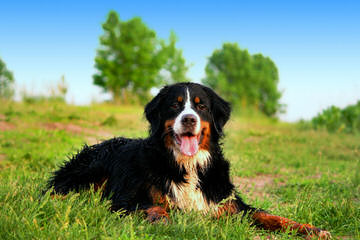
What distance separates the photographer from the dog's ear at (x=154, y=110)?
4.14m

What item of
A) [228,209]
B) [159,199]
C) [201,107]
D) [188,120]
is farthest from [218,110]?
[159,199]

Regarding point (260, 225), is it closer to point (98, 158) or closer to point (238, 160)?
→ point (98, 158)

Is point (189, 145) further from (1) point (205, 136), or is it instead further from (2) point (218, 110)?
(2) point (218, 110)

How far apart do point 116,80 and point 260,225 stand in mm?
35469

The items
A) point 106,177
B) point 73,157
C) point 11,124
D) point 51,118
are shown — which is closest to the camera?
point 106,177

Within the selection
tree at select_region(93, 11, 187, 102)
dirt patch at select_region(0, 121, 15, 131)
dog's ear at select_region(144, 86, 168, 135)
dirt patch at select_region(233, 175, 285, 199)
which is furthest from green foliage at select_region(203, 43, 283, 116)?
dog's ear at select_region(144, 86, 168, 135)

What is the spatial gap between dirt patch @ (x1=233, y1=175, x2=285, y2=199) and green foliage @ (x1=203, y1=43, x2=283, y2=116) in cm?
3415

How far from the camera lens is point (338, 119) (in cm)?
1934

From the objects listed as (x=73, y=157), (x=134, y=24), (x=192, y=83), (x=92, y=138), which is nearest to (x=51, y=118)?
(x=92, y=138)

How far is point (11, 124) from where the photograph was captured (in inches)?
486

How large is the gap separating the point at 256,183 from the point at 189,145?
4.07 m

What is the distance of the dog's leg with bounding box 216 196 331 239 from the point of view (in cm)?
357

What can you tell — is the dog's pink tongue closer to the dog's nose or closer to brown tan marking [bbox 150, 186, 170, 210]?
the dog's nose

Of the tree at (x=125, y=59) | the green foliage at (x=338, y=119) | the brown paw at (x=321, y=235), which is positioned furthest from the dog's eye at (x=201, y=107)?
the tree at (x=125, y=59)
